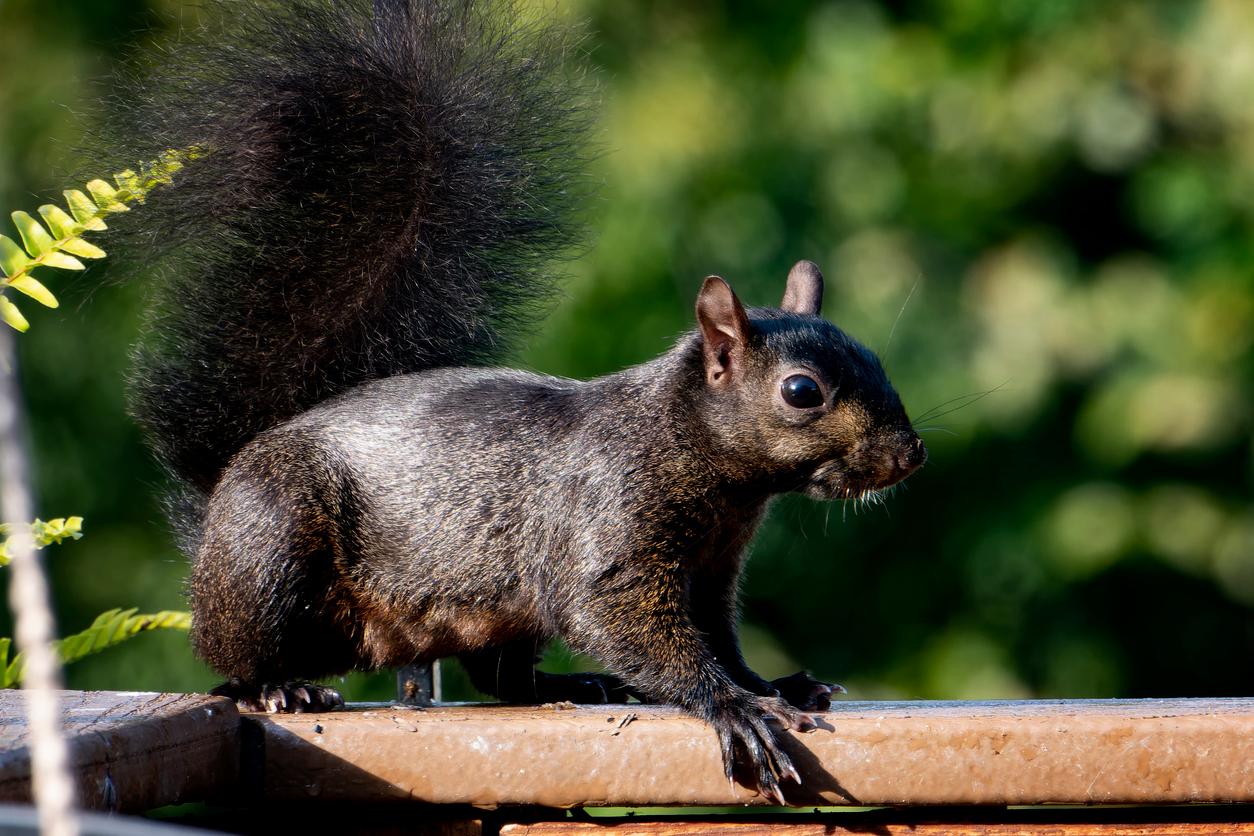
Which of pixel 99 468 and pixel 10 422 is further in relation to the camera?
pixel 99 468

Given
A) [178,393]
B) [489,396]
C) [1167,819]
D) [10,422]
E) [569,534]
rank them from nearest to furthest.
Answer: [10,422] → [1167,819] → [569,534] → [489,396] → [178,393]

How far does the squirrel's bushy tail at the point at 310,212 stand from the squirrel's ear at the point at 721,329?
427mm

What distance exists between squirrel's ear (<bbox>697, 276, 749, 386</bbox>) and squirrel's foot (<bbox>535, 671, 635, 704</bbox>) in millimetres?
447

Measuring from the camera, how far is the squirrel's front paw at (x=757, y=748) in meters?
1.38

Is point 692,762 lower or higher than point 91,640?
lower

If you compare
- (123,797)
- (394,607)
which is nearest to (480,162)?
(394,607)

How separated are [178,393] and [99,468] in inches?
81.3

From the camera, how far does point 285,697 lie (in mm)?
1686

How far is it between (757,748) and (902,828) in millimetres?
161

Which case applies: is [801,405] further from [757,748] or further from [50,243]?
[50,243]

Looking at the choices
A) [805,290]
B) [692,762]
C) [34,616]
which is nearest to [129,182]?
[692,762]

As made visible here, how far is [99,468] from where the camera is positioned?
3.92 metres

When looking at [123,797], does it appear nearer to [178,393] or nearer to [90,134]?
[178,393]

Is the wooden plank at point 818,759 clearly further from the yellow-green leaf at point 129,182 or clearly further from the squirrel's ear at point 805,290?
the squirrel's ear at point 805,290
